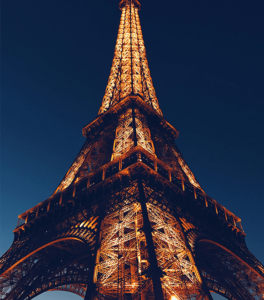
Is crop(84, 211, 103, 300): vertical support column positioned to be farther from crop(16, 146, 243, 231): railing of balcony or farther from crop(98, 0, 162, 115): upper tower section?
crop(98, 0, 162, 115): upper tower section

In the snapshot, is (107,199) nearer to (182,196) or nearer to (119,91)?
(182,196)

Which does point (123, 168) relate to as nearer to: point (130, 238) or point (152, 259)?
point (130, 238)

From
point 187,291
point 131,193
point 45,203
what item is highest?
point 45,203

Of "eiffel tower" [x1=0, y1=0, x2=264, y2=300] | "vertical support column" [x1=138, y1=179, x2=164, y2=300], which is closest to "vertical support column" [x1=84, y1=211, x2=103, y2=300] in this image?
"eiffel tower" [x1=0, y1=0, x2=264, y2=300]

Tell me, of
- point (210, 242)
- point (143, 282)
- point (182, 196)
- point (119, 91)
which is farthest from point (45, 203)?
point (119, 91)

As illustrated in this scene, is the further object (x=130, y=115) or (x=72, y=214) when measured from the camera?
(x=130, y=115)

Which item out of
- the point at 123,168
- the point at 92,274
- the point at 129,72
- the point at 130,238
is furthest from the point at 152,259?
the point at 129,72
